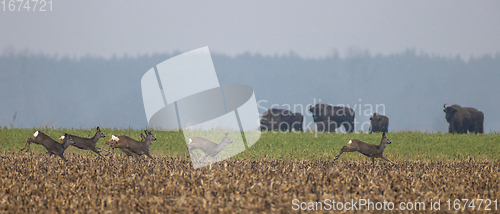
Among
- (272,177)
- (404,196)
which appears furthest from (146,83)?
(404,196)

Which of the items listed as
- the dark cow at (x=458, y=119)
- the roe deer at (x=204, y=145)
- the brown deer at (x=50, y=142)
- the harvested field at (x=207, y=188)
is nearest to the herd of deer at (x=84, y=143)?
the brown deer at (x=50, y=142)

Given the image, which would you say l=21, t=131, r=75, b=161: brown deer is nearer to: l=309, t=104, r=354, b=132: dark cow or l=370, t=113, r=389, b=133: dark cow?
l=309, t=104, r=354, b=132: dark cow

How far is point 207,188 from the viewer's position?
6078 mm

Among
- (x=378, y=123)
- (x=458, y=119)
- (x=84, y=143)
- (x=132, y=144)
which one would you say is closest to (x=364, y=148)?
(x=132, y=144)

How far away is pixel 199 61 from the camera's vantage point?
959 cm

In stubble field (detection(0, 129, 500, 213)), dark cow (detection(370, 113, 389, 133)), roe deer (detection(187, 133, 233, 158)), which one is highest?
roe deer (detection(187, 133, 233, 158))

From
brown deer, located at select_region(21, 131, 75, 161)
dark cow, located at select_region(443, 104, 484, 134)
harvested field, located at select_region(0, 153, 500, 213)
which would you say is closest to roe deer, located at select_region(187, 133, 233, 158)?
harvested field, located at select_region(0, 153, 500, 213)

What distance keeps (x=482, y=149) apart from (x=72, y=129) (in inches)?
711

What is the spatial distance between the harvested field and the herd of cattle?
1859 cm

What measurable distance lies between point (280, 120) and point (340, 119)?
4.14 meters

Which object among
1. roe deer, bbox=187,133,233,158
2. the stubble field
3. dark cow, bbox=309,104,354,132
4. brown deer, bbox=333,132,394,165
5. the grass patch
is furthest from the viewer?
dark cow, bbox=309,104,354,132

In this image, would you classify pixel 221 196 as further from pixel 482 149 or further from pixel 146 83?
pixel 482 149

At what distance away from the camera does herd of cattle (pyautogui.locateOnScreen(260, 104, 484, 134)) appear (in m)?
25.2

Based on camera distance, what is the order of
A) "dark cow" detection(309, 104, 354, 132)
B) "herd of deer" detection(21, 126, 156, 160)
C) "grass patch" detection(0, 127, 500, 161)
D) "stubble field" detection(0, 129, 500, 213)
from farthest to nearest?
"dark cow" detection(309, 104, 354, 132) → "grass patch" detection(0, 127, 500, 161) → "herd of deer" detection(21, 126, 156, 160) → "stubble field" detection(0, 129, 500, 213)
